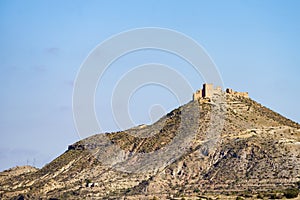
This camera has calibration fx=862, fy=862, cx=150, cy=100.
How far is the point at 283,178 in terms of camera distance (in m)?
161

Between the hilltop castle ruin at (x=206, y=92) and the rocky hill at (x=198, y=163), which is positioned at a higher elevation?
the hilltop castle ruin at (x=206, y=92)

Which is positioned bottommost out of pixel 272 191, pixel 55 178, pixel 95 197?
pixel 272 191

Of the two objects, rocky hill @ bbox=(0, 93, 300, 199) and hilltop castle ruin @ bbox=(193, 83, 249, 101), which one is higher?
hilltop castle ruin @ bbox=(193, 83, 249, 101)

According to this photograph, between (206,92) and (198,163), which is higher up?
(206,92)

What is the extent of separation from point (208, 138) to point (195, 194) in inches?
1072

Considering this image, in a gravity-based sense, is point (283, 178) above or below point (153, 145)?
below

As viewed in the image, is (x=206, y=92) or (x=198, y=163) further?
(x=206, y=92)

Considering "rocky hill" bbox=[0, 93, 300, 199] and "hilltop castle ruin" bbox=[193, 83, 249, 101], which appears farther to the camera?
"hilltop castle ruin" bbox=[193, 83, 249, 101]

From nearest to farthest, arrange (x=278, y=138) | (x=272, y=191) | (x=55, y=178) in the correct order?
1. (x=272, y=191)
2. (x=278, y=138)
3. (x=55, y=178)

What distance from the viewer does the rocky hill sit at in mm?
164000

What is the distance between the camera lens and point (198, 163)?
176m

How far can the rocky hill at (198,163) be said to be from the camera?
6457 inches

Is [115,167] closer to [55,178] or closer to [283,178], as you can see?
[55,178]

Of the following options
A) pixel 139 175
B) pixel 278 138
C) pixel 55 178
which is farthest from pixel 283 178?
pixel 55 178
